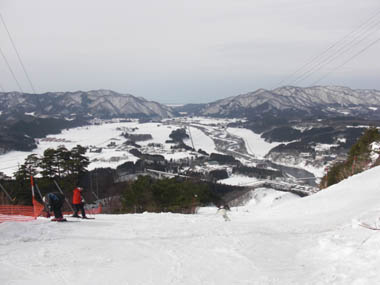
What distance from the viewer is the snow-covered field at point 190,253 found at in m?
6.48

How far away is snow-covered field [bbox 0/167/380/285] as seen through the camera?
6477 millimetres

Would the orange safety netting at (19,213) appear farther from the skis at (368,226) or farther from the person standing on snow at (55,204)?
the skis at (368,226)

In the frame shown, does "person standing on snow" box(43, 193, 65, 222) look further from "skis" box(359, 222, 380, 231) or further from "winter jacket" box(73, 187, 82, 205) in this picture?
"skis" box(359, 222, 380, 231)

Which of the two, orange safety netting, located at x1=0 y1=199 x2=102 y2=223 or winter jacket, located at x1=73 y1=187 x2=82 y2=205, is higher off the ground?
winter jacket, located at x1=73 y1=187 x2=82 y2=205

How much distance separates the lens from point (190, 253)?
8.06 meters

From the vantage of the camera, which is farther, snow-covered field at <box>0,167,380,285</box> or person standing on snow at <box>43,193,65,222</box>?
person standing on snow at <box>43,193,65,222</box>

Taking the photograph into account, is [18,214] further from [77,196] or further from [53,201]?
[53,201]

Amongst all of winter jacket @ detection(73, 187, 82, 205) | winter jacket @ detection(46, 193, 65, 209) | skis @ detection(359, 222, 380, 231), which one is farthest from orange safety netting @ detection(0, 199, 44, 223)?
skis @ detection(359, 222, 380, 231)

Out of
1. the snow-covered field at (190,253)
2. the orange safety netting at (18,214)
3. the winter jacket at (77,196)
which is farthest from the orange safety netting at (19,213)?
the snow-covered field at (190,253)

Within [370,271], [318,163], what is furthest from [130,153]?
[370,271]

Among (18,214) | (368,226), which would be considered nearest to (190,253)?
(368,226)

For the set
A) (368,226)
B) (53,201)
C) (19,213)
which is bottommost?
(19,213)

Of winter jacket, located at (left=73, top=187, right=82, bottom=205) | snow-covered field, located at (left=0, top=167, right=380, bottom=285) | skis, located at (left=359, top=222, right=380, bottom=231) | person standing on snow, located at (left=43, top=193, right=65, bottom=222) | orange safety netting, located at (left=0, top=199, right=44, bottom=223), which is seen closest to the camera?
snow-covered field, located at (left=0, top=167, right=380, bottom=285)

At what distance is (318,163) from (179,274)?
135215mm
